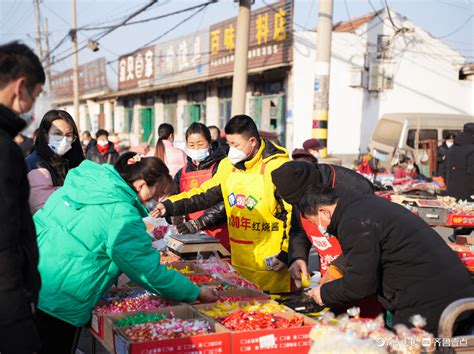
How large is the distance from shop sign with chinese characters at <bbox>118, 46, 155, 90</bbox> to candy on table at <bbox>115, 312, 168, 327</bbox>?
2563 cm

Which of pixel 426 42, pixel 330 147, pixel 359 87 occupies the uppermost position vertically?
pixel 426 42

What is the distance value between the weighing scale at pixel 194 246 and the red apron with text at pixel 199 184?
63 mm

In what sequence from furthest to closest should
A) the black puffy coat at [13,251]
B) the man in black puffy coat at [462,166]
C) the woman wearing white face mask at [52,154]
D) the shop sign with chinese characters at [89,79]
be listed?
the shop sign with chinese characters at [89,79], the man in black puffy coat at [462,166], the woman wearing white face mask at [52,154], the black puffy coat at [13,251]

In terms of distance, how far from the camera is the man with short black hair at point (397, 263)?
2.87 meters

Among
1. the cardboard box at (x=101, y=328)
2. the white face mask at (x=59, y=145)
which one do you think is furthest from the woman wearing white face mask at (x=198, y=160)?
the cardboard box at (x=101, y=328)

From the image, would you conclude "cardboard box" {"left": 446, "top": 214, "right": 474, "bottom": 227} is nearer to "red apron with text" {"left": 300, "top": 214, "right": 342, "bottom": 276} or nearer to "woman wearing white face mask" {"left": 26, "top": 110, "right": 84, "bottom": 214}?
"red apron with text" {"left": 300, "top": 214, "right": 342, "bottom": 276}

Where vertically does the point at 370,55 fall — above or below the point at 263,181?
above

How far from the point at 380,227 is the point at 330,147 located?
612 inches

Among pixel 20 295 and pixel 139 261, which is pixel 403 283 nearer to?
pixel 139 261

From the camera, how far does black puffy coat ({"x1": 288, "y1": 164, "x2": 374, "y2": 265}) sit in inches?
150

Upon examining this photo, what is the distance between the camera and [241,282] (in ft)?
13.1

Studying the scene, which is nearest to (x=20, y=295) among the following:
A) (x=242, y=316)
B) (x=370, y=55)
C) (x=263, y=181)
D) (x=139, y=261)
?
(x=139, y=261)

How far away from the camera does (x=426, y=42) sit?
1955cm

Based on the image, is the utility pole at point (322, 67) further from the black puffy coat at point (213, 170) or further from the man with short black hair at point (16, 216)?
the man with short black hair at point (16, 216)
